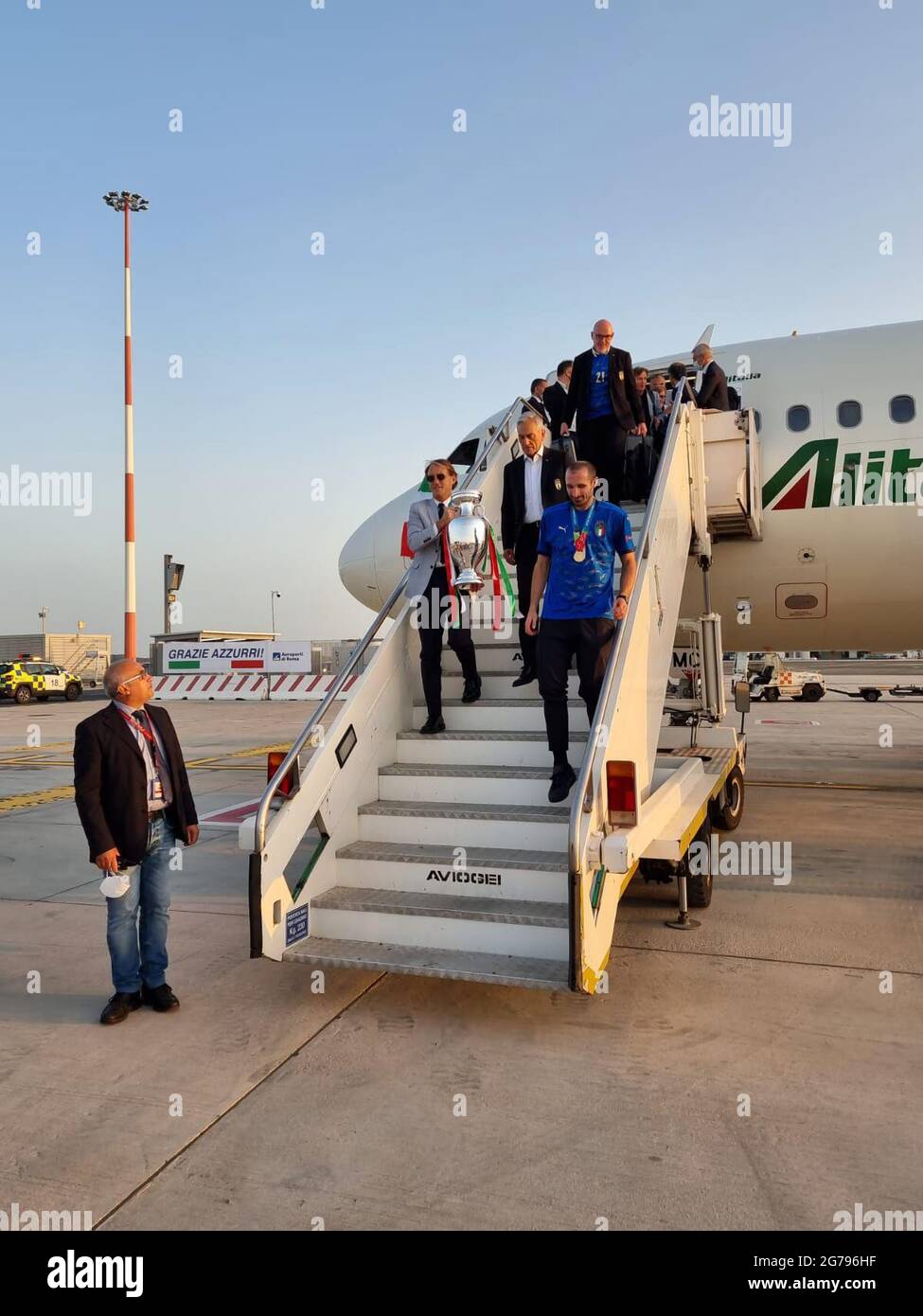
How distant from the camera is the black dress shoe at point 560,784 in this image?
14.3 ft

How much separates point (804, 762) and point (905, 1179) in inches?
439

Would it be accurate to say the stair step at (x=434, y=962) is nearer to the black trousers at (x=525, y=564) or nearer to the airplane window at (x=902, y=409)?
the black trousers at (x=525, y=564)

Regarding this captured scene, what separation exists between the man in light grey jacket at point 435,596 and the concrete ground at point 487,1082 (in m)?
1.66

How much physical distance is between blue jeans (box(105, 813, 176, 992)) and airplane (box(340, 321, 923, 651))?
548 centimetres

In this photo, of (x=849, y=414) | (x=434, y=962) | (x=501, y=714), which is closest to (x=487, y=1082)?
(x=434, y=962)

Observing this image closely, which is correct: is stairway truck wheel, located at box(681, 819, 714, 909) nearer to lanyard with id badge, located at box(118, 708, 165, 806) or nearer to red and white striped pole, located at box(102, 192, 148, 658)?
lanyard with id badge, located at box(118, 708, 165, 806)

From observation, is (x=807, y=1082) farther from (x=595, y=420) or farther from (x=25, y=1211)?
(x=595, y=420)

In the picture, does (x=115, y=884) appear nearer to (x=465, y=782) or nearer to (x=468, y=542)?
(x=465, y=782)

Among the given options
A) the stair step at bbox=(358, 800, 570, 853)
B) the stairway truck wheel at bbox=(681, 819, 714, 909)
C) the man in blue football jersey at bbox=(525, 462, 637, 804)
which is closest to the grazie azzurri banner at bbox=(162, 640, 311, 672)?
the stairway truck wheel at bbox=(681, 819, 714, 909)

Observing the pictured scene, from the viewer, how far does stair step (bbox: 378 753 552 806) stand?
454 centimetres

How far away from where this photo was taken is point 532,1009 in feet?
13.0

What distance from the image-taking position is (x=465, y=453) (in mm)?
9477
